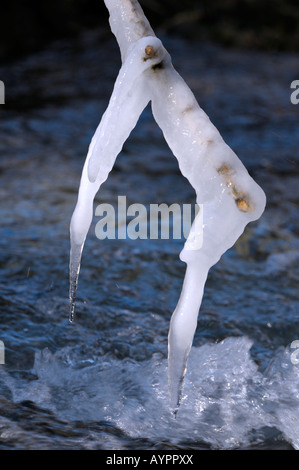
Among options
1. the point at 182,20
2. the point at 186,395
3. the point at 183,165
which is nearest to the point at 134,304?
the point at 186,395

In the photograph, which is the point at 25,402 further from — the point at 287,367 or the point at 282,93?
the point at 282,93

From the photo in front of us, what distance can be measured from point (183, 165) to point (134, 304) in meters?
1.15

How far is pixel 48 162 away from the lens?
4516 mm

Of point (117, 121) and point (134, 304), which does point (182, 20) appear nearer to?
point (134, 304)

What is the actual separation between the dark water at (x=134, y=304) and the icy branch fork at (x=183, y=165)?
0.37m

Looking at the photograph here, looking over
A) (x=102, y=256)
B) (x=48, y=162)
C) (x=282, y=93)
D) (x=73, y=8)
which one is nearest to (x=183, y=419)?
(x=102, y=256)

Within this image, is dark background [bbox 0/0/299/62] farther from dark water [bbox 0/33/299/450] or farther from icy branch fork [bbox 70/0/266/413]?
icy branch fork [bbox 70/0/266/413]

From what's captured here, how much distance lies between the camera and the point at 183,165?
2.00m

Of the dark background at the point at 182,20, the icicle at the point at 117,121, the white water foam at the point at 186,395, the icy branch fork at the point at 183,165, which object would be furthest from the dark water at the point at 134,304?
the dark background at the point at 182,20

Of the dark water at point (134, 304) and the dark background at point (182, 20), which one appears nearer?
the dark water at point (134, 304)

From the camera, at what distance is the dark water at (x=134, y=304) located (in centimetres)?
229

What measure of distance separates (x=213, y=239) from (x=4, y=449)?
2.51ft

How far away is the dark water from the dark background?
5.28 ft

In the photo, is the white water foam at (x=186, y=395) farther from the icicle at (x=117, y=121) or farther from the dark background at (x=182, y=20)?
the dark background at (x=182, y=20)
